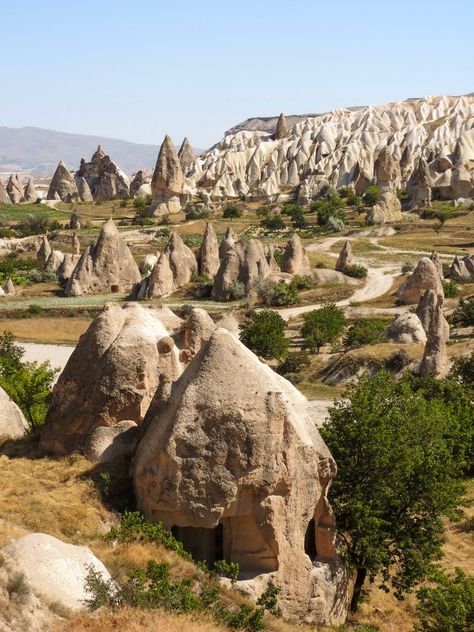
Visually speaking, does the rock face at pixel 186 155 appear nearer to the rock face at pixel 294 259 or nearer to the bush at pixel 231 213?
the bush at pixel 231 213

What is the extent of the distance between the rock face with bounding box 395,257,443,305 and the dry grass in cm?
2104

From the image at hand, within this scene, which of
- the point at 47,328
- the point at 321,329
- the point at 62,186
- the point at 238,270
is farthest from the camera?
the point at 62,186

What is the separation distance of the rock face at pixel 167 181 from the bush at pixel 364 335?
5805cm

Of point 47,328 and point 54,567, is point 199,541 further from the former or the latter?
point 47,328

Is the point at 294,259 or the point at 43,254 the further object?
the point at 43,254

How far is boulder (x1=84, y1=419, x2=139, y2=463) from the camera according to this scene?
49.9 ft

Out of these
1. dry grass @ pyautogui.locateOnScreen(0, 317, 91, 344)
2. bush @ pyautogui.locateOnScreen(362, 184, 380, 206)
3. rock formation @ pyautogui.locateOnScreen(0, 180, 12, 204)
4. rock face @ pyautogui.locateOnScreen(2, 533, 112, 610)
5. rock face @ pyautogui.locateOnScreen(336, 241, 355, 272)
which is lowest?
dry grass @ pyautogui.locateOnScreen(0, 317, 91, 344)

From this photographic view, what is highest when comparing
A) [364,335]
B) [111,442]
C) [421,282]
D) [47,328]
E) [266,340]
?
[421,282]

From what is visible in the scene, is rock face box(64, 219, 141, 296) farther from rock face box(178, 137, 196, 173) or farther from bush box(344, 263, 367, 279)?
rock face box(178, 137, 196, 173)

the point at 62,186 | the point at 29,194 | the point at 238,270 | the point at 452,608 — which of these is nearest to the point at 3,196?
the point at 29,194

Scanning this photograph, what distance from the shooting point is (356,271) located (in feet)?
209

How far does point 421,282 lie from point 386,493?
1524 inches

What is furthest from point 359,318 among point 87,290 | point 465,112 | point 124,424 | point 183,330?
point 465,112

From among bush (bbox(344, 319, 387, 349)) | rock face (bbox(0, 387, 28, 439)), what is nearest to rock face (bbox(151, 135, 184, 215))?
bush (bbox(344, 319, 387, 349))
